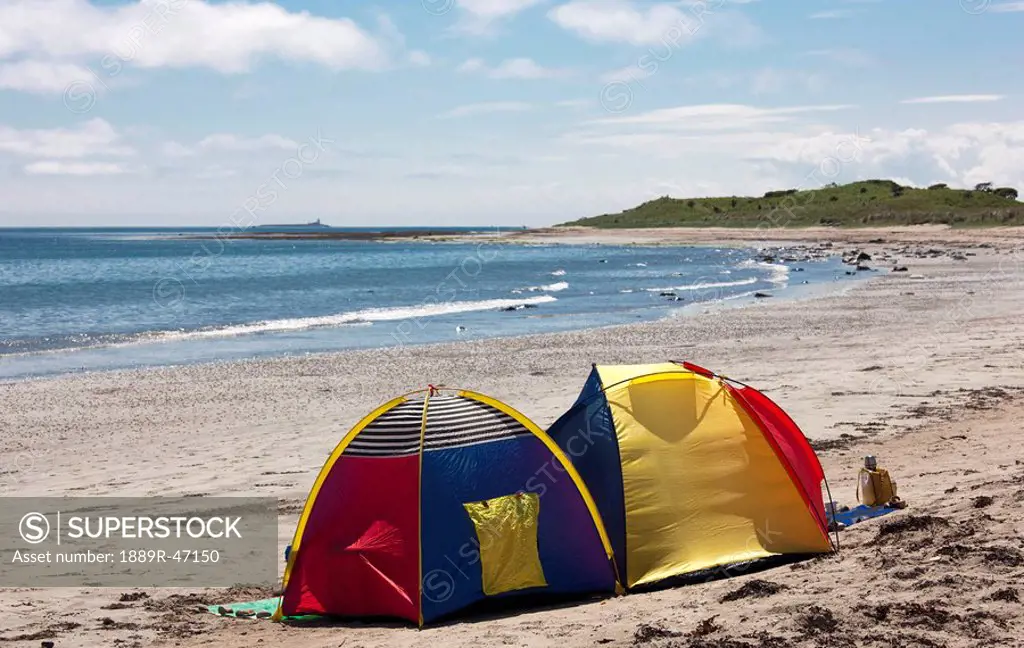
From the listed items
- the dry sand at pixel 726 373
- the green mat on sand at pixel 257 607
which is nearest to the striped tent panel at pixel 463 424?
the dry sand at pixel 726 373

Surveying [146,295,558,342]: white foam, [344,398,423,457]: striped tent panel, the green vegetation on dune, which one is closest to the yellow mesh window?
[344,398,423,457]: striped tent panel

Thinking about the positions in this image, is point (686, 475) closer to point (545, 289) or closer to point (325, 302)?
point (325, 302)

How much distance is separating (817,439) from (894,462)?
162 cm

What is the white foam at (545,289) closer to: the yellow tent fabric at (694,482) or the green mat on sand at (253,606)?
the yellow tent fabric at (694,482)

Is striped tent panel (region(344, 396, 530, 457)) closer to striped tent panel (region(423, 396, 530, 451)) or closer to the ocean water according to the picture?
striped tent panel (region(423, 396, 530, 451))

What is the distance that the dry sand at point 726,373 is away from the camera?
20.7 feet

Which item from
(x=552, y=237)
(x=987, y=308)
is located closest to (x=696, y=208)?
(x=552, y=237)

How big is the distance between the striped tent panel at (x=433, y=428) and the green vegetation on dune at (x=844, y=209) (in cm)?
8971

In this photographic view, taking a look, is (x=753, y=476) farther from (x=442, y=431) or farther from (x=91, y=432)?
(x=91, y=432)

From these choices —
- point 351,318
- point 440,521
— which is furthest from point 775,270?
point 440,521

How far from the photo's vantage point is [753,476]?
331 inches

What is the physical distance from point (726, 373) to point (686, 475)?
11.0m

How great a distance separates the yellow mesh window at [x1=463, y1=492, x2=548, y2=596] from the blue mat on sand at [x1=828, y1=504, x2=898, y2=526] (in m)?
2.89

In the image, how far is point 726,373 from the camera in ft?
62.0
